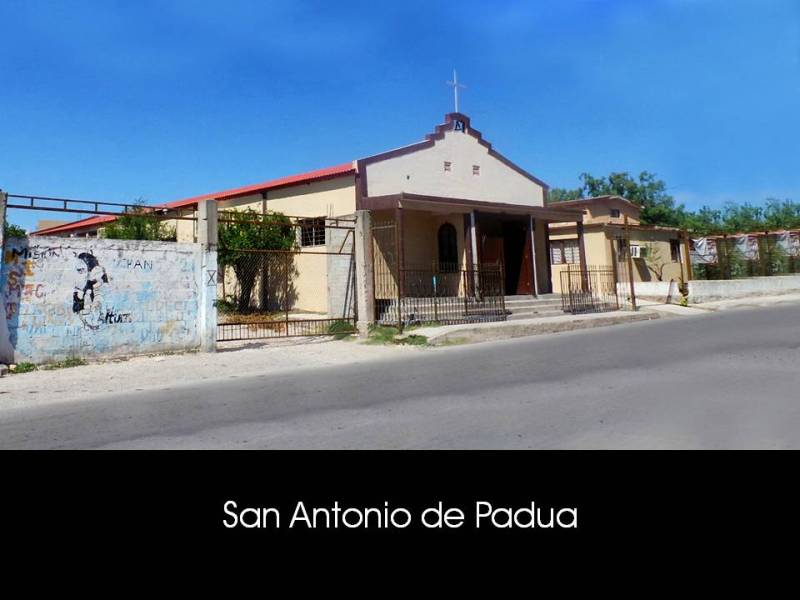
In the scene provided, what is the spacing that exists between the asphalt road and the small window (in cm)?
2147

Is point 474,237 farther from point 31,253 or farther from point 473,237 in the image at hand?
point 31,253

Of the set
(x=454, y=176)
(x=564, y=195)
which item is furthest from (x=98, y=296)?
(x=564, y=195)

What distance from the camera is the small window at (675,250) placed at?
29.9 m

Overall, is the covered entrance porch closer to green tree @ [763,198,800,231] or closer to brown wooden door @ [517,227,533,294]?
brown wooden door @ [517,227,533,294]

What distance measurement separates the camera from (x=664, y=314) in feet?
64.4

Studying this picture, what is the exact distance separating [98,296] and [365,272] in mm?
5945

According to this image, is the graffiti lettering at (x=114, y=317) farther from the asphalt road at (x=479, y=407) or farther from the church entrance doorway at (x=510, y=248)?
the church entrance doorway at (x=510, y=248)

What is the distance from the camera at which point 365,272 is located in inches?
562

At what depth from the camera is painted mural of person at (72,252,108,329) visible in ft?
34.5

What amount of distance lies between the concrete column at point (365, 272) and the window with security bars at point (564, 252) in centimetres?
1461

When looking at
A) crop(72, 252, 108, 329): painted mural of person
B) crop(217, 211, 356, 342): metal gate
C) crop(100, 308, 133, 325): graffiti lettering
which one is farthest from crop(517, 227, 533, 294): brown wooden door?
crop(72, 252, 108, 329): painted mural of person

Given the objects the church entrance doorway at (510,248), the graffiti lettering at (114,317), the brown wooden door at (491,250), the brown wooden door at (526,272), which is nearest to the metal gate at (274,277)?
the graffiti lettering at (114,317)

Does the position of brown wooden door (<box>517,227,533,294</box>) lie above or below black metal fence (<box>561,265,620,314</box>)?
above
